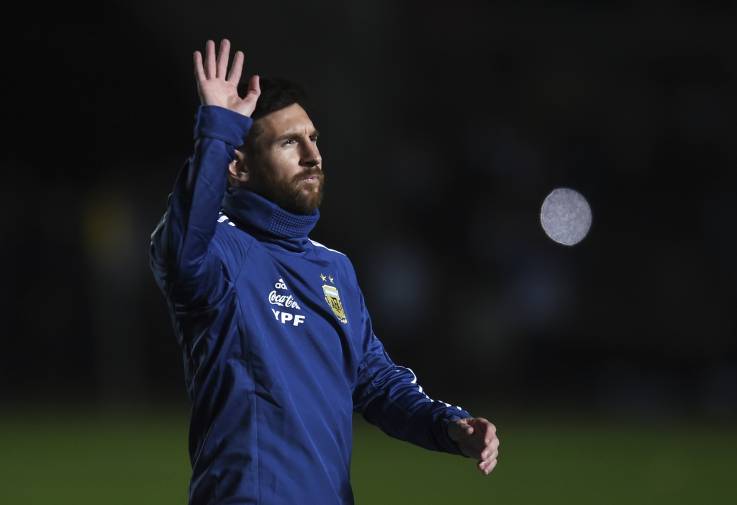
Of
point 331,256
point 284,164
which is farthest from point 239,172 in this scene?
point 331,256

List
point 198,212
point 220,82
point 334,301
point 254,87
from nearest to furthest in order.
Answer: point 198,212 → point 220,82 → point 254,87 → point 334,301

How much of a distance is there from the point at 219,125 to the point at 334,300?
890 millimetres

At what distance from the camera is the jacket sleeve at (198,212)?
357cm

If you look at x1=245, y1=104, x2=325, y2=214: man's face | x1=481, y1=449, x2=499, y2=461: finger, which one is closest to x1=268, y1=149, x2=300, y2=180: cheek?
x1=245, y1=104, x2=325, y2=214: man's face

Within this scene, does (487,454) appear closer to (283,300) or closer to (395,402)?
(395,402)

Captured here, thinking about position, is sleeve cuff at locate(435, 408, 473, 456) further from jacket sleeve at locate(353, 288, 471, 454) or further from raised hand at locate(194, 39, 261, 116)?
raised hand at locate(194, 39, 261, 116)

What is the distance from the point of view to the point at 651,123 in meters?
24.0

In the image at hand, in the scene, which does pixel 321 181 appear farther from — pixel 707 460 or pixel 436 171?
pixel 436 171

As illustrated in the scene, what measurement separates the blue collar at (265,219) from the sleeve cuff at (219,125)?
19.8 inches

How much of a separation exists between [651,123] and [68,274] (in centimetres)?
1226

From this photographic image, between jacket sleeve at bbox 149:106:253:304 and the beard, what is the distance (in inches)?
20.6

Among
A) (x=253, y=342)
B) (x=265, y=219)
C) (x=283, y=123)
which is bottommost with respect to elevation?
(x=253, y=342)

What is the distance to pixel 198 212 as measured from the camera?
3.57 meters

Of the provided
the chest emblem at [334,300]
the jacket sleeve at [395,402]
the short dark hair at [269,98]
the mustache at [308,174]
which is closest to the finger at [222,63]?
the short dark hair at [269,98]
